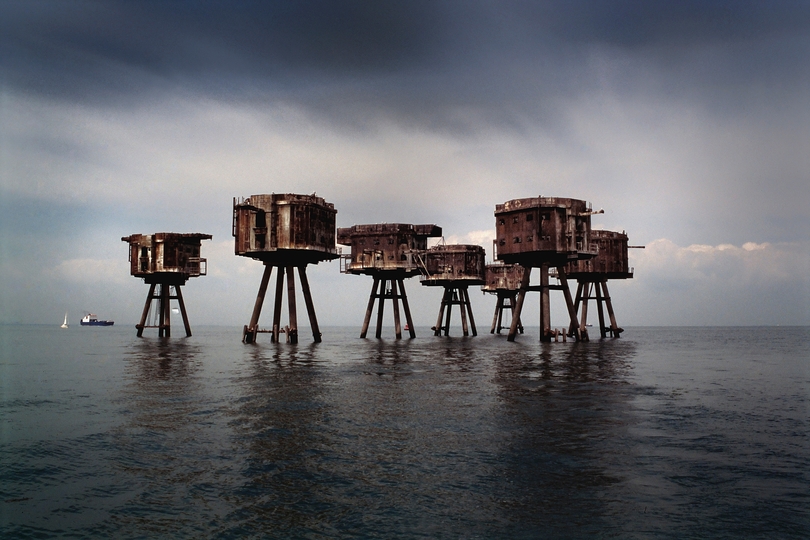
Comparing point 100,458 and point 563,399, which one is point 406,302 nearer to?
point 563,399

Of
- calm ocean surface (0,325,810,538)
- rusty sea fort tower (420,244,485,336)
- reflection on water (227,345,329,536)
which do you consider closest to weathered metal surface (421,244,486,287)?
rusty sea fort tower (420,244,485,336)

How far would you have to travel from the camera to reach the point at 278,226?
5241 centimetres

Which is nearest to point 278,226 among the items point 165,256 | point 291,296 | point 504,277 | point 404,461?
point 291,296

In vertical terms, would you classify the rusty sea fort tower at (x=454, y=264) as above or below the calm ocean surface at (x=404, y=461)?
above

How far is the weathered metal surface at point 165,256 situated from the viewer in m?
69.4

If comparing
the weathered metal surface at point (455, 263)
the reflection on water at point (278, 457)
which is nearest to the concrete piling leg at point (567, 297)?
the weathered metal surface at point (455, 263)

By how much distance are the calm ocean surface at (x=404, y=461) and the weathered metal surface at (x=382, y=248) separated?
141 feet

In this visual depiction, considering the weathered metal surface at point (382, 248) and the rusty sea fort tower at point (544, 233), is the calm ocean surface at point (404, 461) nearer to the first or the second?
the rusty sea fort tower at point (544, 233)

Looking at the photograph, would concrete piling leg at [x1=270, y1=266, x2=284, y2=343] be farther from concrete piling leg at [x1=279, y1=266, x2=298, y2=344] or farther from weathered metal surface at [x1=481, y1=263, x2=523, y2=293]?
weathered metal surface at [x1=481, y1=263, x2=523, y2=293]

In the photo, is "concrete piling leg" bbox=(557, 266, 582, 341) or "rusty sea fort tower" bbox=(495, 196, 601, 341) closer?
"rusty sea fort tower" bbox=(495, 196, 601, 341)

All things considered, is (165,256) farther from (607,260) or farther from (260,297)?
(607,260)

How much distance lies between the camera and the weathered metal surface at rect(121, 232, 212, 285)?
69.4 m

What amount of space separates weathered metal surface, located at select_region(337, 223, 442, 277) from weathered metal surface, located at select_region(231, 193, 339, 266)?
14.0m

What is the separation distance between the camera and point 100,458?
13367 millimetres
